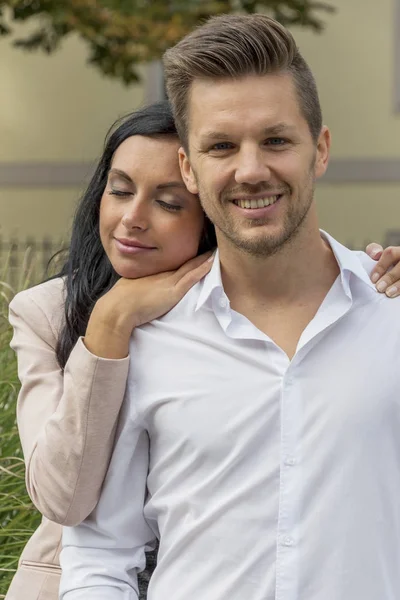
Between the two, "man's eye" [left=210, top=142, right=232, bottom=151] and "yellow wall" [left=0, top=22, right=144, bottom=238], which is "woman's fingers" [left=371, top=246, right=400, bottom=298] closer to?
"man's eye" [left=210, top=142, right=232, bottom=151]

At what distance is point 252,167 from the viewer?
103 inches

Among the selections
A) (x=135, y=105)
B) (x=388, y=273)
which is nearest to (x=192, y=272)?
(x=388, y=273)

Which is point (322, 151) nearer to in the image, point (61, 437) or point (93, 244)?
point (93, 244)

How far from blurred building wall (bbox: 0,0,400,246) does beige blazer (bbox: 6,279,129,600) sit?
1212 cm

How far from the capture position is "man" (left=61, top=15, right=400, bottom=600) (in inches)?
99.3

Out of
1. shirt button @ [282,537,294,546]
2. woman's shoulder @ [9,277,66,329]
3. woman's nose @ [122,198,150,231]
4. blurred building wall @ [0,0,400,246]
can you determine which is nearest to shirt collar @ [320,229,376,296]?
woman's nose @ [122,198,150,231]

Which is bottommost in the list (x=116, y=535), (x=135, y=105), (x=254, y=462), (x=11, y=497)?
(x=135, y=105)

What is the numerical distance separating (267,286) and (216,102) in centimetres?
46

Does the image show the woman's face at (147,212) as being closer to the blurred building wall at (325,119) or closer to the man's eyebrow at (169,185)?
the man's eyebrow at (169,185)

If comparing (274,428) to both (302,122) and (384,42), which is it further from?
(384,42)

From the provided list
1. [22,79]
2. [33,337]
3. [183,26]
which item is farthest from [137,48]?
[33,337]

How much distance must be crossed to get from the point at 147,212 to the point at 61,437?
61cm

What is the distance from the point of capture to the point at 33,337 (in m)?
3.01

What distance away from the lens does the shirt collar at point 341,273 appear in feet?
8.99
